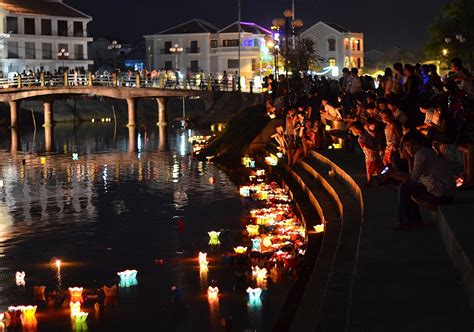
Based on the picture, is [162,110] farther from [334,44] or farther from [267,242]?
[267,242]

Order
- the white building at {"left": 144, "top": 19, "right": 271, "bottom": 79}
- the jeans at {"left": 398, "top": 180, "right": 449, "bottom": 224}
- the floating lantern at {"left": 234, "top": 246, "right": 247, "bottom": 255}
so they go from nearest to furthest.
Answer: the jeans at {"left": 398, "top": 180, "right": 449, "bottom": 224} < the floating lantern at {"left": 234, "top": 246, "right": 247, "bottom": 255} < the white building at {"left": 144, "top": 19, "right": 271, "bottom": 79}

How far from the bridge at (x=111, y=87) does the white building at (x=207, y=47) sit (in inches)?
1064

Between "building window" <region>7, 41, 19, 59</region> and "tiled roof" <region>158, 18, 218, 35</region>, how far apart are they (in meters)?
18.3

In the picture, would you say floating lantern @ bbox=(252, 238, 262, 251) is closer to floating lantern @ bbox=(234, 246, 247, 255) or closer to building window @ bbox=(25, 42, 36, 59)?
floating lantern @ bbox=(234, 246, 247, 255)

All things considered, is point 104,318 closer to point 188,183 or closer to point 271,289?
point 271,289

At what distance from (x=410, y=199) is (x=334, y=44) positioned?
7680 centimetres

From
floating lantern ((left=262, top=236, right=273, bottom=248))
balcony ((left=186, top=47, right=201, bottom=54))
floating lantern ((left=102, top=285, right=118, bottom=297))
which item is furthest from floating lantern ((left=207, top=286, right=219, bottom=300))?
balcony ((left=186, top=47, right=201, bottom=54))

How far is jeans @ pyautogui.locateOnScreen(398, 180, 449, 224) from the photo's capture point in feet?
32.7

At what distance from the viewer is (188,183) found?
23.9 meters

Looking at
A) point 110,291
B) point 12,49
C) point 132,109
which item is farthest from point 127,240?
point 12,49

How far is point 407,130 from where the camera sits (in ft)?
37.4

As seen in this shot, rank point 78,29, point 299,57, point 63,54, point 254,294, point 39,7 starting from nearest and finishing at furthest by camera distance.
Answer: point 254,294 → point 299,57 → point 63,54 → point 39,7 → point 78,29

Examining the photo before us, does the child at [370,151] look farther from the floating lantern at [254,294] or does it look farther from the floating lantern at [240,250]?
the floating lantern at [254,294]

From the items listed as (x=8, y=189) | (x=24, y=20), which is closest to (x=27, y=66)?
(x=24, y=20)
